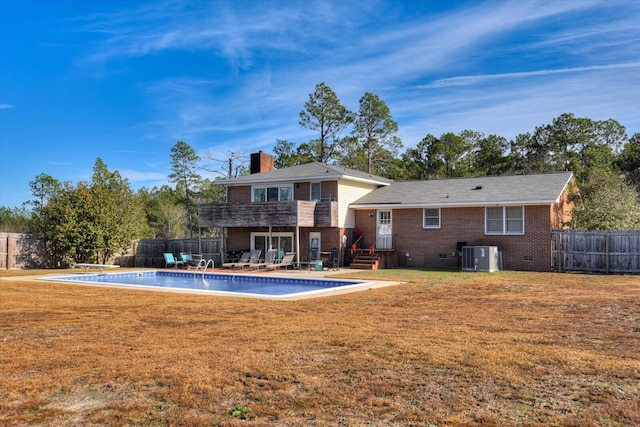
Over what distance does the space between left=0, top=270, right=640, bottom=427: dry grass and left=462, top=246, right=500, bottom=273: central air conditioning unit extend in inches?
395

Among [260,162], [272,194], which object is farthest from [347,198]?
[260,162]

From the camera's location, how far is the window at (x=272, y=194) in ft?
95.4

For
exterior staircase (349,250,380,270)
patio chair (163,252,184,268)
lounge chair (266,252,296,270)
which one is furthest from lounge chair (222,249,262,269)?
exterior staircase (349,250,380,270)

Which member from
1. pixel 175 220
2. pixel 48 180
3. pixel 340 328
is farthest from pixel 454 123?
pixel 340 328

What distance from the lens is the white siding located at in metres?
27.3

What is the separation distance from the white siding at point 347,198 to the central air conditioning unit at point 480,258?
705 cm

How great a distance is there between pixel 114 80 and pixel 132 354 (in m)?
33.9

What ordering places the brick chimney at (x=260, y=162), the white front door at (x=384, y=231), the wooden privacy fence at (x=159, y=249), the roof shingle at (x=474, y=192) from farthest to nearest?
the brick chimney at (x=260, y=162), the wooden privacy fence at (x=159, y=249), the white front door at (x=384, y=231), the roof shingle at (x=474, y=192)

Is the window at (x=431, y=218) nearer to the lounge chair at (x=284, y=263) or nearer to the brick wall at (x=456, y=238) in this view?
the brick wall at (x=456, y=238)

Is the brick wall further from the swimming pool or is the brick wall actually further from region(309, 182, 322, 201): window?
the swimming pool

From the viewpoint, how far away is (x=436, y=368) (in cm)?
607

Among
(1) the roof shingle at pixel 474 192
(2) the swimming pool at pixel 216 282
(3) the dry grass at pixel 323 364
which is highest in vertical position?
(1) the roof shingle at pixel 474 192

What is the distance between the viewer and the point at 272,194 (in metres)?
29.7

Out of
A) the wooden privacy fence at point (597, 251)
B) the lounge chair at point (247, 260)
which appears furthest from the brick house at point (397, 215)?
the lounge chair at point (247, 260)
